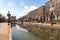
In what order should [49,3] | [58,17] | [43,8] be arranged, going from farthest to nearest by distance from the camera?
[43,8] → [49,3] → [58,17]

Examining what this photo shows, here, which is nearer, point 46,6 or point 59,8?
point 59,8

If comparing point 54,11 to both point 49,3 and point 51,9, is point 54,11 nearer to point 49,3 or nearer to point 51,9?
point 51,9

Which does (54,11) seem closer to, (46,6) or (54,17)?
(54,17)

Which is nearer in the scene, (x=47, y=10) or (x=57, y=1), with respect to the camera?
(x=57, y=1)

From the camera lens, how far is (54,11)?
63812mm

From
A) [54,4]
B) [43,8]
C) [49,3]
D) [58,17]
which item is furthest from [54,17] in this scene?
[43,8]

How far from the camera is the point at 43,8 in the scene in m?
77.9

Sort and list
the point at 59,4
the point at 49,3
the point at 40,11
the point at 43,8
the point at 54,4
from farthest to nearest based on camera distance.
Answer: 1. the point at 40,11
2. the point at 43,8
3. the point at 49,3
4. the point at 54,4
5. the point at 59,4

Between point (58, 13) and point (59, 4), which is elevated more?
point (59, 4)

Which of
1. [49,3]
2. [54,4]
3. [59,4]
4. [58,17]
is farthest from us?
[49,3]

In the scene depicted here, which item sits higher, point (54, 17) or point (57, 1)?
point (57, 1)

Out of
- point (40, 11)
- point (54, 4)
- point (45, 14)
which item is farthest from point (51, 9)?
point (40, 11)

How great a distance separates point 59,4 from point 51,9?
18.6 feet

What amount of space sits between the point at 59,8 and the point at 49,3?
10966mm
